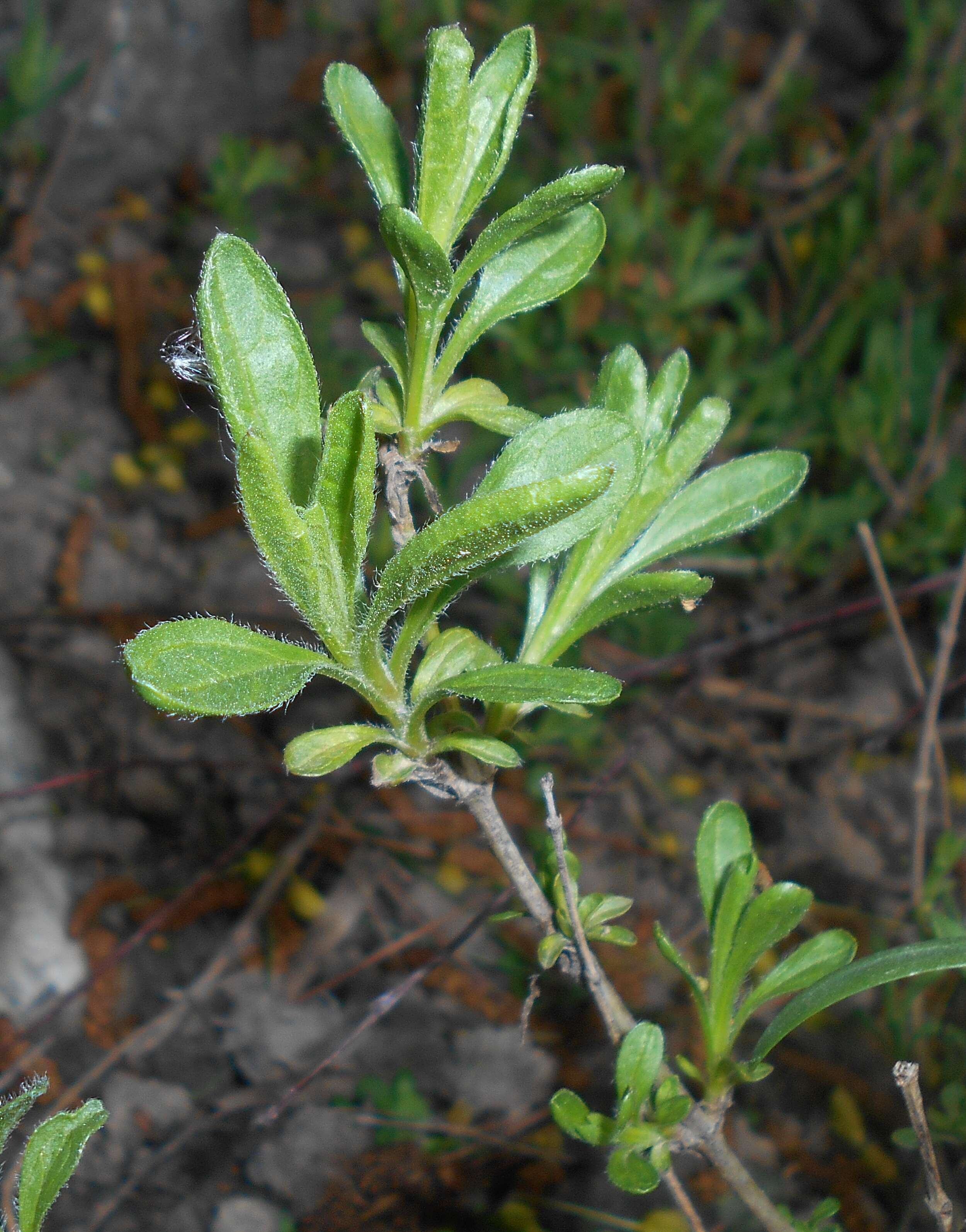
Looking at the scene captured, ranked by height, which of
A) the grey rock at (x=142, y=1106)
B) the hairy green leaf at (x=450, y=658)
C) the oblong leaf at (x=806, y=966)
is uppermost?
the hairy green leaf at (x=450, y=658)

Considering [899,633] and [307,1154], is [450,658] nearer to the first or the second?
[899,633]

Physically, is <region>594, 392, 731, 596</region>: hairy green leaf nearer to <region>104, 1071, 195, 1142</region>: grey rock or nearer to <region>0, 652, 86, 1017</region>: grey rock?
<region>104, 1071, 195, 1142</region>: grey rock

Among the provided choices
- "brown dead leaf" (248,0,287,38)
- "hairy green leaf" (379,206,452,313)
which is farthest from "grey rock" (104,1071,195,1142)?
"brown dead leaf" (248,0,287,38)

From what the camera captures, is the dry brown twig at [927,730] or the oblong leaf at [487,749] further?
the dry brown twig at [927,730]

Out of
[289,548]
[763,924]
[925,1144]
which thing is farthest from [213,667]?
[925,1144]

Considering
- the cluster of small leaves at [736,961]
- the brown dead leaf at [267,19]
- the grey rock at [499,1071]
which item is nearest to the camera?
the cluster of small leaves at [736,961]

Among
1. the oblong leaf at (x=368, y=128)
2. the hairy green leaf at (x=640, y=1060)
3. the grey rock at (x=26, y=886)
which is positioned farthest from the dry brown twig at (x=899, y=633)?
the grey rock at (x=26, y=886)

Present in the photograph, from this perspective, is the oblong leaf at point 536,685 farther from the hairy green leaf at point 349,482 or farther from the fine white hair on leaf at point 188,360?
the fine white hair on leaf at point 188,360
